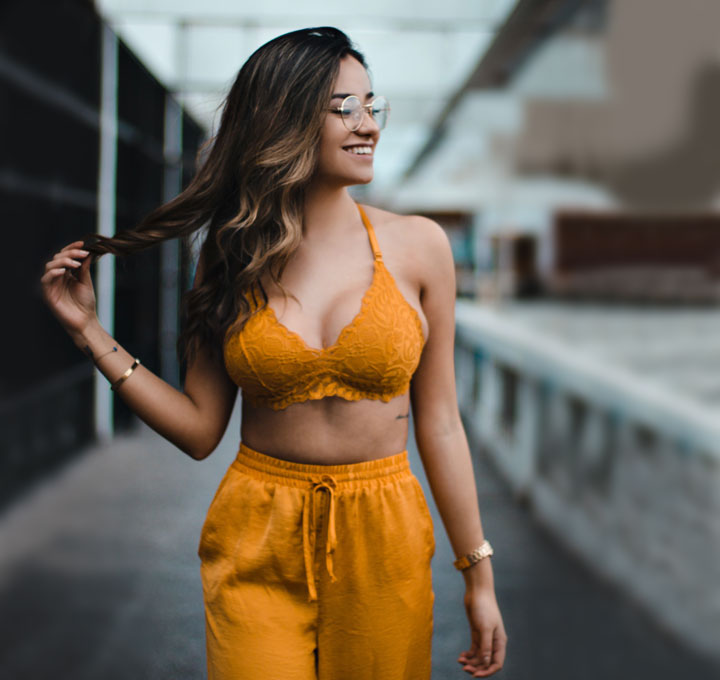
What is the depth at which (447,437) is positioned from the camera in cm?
155

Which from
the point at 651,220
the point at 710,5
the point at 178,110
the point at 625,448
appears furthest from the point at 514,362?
the point at 178,110

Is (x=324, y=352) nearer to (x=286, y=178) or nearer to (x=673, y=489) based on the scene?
(x=286, y=178)

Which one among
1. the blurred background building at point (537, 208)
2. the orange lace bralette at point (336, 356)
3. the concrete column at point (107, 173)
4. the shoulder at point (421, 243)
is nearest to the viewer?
the orange lace bralette at point (336, 356)

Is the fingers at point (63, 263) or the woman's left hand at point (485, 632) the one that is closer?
the fingers at point (63, 263)

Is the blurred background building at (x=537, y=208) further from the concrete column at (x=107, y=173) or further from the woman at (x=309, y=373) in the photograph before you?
the woman at (x=309, y=373)

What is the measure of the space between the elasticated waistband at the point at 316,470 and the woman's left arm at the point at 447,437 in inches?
3.8

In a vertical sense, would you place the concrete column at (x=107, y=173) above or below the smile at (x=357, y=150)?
above

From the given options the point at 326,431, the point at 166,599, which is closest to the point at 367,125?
the point at 326,431

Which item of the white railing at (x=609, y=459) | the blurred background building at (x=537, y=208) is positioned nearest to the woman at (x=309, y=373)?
the white railing at (x=609, y=459)

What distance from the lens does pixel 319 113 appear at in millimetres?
1425

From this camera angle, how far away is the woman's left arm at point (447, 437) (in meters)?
1.54

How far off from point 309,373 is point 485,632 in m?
0.60

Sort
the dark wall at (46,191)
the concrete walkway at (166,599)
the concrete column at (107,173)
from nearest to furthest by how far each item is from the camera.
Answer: the concrete walkway at (166,599) → the dark wall at (46,191) → the concrete column at (107,173)

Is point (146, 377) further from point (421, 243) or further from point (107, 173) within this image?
point (107, 173)
